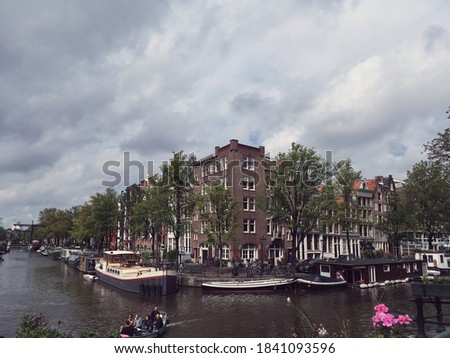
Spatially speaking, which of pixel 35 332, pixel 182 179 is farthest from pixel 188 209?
pixel 35 332

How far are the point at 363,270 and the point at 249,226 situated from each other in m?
18.0

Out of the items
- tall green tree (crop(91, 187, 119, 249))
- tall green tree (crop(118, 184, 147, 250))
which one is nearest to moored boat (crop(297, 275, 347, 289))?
tall green tree (crop(118, 184, 147, 250))

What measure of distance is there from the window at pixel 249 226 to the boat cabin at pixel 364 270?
1283 cm

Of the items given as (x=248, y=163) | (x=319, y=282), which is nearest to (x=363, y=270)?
(x=319, y=282)

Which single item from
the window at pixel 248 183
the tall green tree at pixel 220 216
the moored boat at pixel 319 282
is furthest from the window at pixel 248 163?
the moored boat at pixel 319 282

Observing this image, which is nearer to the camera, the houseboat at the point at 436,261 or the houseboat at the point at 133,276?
the houseboat at the point at 133,276

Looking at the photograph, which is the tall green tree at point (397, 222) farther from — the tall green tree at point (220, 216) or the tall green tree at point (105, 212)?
the tall green tree at point (105, 212)

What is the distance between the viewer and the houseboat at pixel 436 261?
169 ft

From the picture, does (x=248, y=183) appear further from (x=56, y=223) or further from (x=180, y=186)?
(x=56, y=223)

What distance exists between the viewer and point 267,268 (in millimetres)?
45094

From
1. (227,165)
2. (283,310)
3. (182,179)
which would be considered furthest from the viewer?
(227,165)

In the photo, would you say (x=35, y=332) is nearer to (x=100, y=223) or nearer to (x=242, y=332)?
(x=242, y=332)

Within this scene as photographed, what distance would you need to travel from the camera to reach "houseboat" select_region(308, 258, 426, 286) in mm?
41138
